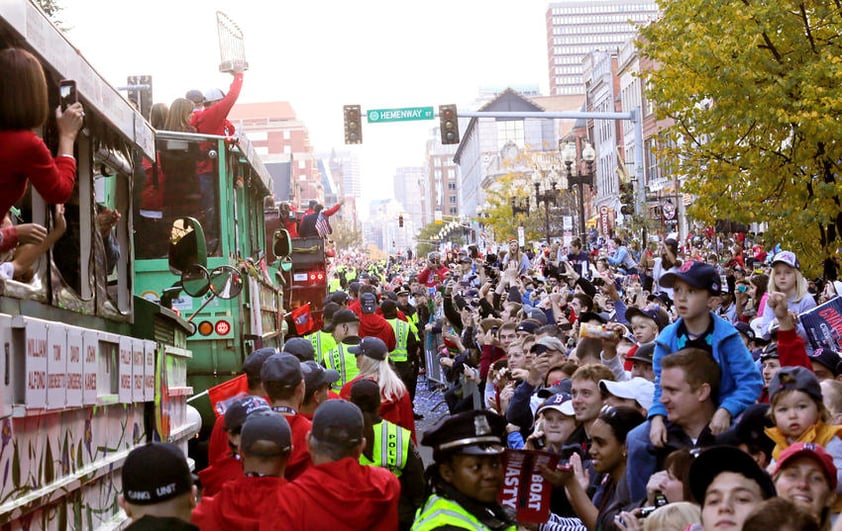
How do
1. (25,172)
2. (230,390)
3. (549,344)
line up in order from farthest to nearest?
(549,344) < (230,390) < (25,172)

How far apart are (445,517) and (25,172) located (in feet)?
7.11

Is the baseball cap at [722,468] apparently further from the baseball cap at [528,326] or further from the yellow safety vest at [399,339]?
the yellow safety vest at [399,339]

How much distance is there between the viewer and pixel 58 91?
6.32 metres

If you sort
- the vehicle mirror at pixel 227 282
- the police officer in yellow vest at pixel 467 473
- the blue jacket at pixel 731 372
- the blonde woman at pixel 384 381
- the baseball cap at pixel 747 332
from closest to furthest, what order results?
the police officer in yellow vest at pixel 467 473, the blue jacket at pixel 731 372, the blonde woman at pixel 384 381, the baseball cap at pixel 747 332, the vehicle mirror at pixel 227 282

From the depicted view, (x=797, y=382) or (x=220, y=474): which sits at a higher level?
(x=797, y=382)

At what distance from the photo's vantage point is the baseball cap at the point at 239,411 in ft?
21.1

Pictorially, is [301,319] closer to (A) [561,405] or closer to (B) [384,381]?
(B) [384,381]

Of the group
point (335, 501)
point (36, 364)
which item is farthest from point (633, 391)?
point (36, 364)

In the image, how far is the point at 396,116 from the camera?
3244cm

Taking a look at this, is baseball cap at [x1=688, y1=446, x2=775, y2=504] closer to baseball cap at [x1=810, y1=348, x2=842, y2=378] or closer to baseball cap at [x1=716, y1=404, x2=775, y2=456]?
baseball cap at [x1=716, y1=404, x2=775, y2=456]

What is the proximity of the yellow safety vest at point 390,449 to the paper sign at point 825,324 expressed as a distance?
3.54m

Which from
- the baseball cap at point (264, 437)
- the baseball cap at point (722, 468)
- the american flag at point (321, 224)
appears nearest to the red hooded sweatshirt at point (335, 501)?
the baseball cap at point (264, 437)

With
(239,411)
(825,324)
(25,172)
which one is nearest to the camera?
(25,172)

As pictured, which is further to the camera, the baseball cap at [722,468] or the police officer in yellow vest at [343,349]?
the police officer in yellow vest at [343,349]
